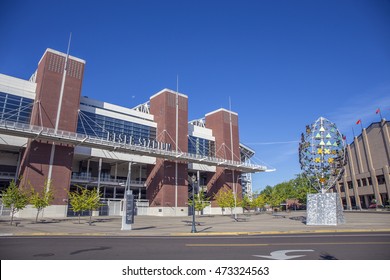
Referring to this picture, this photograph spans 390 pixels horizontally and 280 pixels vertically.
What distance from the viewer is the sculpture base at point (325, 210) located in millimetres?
23156

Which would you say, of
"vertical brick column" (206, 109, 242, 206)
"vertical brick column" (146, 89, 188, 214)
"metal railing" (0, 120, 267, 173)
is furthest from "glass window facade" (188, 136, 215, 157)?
"metal railing" (0, 120, 267, 173)

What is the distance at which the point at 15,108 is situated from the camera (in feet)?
136

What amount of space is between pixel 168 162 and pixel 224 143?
19009 millimetres

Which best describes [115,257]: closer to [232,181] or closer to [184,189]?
[184,189]

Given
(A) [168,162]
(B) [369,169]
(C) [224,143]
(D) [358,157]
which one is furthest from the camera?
(D) [358,157]

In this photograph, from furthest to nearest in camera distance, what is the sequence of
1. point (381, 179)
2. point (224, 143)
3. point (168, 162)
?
1. point (224, 143)
2. point (381, 179)
3. point (168, 162)

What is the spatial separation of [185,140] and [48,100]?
91.2 ft

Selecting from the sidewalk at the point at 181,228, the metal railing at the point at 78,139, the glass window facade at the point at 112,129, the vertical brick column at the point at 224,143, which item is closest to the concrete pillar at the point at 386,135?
the vertical brick column at the point at 224,143

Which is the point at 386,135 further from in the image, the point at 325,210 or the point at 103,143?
the point at 103,143

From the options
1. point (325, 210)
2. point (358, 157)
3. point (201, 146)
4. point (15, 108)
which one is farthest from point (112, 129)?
point (358, 157)

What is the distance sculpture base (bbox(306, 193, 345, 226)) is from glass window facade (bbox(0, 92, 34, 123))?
4164 cm

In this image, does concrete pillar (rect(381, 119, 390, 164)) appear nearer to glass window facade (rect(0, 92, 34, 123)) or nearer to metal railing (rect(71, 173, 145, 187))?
metal railing (rect(71, 173, 145, 187))

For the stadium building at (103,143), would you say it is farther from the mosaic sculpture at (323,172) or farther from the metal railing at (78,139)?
the mosaic sculpture at (323,172)

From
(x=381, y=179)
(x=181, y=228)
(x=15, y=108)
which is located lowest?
(x=181, y=228)
